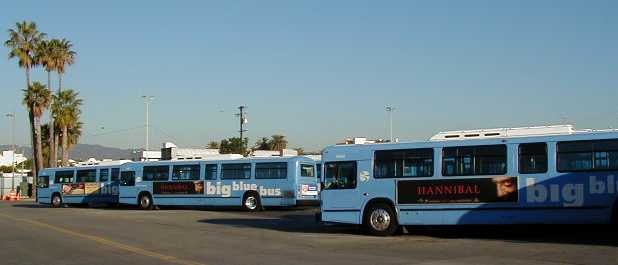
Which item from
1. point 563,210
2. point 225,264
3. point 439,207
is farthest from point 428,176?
point 225,264

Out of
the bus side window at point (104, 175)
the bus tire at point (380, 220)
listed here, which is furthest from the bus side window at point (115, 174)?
the bus tire at point (380, 220)

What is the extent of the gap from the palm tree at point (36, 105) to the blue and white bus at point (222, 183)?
80.4 feet

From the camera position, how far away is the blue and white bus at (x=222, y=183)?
32.4 m

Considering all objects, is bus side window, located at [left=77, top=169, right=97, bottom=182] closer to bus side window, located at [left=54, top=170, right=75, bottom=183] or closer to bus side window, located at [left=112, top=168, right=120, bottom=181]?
bus side window, located at [left=54, top=170, right=75, bottom=183]

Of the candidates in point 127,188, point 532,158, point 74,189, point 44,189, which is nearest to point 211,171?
point 127,188

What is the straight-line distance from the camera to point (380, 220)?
19.0m

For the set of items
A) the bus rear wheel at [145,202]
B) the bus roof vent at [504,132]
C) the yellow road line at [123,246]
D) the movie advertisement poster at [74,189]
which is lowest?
→ the yellow road line at [123,246]

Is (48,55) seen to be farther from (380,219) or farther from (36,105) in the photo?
(380,219)

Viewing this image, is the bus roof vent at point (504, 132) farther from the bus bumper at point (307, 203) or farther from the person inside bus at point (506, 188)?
the bus bumper at point (307, 203)

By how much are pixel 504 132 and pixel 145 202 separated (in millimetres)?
24650

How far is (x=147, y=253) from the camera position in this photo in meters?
15.4

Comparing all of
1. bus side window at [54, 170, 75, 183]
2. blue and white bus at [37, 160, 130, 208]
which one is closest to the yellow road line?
blue and white bus at [37, 160, 130, 208]

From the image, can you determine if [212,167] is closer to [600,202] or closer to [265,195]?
[265,195]

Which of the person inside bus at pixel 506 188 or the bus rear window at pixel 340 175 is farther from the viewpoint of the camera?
the bus rear window at pixel 340 175
